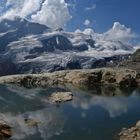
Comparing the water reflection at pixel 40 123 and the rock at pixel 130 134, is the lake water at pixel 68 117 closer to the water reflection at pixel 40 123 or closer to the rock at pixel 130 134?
the water reflection at pixel 40 123

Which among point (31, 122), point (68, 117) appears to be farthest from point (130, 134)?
point (68, 117)

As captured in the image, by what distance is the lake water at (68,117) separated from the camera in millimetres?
73188

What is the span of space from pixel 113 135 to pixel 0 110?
45.0 m

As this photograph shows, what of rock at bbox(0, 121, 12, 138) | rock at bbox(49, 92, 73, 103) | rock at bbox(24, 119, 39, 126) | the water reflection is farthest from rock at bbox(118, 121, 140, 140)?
rock at bbox(49, 92, 73, 103)

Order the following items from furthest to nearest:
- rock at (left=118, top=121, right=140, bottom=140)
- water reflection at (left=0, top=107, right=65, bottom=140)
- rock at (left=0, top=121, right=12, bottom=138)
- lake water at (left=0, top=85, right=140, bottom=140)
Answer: lake water at (left=0, top=85, right=140, bottom=140) < water reflection at (left=0, top=107, right=65, bottom=140) < rock at (left=0, top=121, right=12, bottom=138) < rock at (left=118, top=121, right=140, bottom=140)

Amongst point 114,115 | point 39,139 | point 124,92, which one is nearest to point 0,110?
point 114,115

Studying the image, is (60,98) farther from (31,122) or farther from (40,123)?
(31,122)

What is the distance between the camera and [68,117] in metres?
94.1

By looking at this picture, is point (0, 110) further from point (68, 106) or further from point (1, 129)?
point (1, 129)

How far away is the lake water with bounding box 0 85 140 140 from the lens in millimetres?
73188

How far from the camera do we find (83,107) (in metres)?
113

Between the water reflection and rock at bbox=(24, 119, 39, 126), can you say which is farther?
rock at bbox=(24, 119, 39, 126)

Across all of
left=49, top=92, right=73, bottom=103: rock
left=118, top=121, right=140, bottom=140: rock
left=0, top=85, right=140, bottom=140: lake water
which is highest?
left=49, top=92, right=73, bottom=103: rock

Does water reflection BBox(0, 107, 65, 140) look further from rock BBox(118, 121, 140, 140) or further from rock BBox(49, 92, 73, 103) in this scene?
rock BBox(49, 92, 73, 103)
